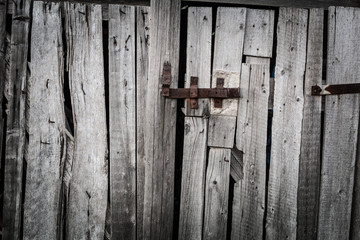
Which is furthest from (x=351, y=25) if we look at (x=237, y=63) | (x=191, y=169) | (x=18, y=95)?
(x=18, y=95)

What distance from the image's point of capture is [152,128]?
1.87m

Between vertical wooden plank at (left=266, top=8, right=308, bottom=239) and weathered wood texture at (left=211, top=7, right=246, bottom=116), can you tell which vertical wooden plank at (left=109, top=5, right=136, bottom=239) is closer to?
weathered wood texture at (left=211, top=7, right=246, bottom=116)

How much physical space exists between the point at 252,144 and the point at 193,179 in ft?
1.69

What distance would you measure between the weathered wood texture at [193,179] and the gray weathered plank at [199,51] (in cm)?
11

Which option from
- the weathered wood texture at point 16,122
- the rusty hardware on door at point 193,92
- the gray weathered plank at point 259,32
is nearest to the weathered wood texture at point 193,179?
the rusty hardware on door at point 193,92

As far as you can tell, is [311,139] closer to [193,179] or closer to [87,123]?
[193,179]

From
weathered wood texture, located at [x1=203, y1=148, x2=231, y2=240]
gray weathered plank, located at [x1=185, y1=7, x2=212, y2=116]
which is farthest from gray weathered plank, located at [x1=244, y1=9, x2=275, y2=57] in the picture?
weathered wood texture, located at [x1=203, y1=148, x2=231, y2=240]

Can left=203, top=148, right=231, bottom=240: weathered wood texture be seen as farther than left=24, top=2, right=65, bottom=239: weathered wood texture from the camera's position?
Yes

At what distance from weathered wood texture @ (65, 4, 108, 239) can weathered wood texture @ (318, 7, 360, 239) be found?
1.68 m

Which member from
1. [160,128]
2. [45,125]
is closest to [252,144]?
[160,128]

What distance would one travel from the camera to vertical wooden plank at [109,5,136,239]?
1.83m

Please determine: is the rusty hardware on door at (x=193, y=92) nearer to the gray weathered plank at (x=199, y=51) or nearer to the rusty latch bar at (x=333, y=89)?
the gray weathered plank at (x=199, y=51)

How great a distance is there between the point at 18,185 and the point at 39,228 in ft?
1.14

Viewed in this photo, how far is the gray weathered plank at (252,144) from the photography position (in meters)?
1.89
